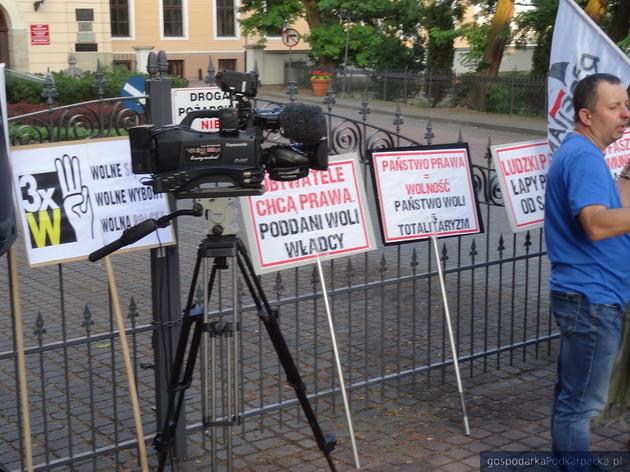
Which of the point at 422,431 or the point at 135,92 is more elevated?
the point at 135,92

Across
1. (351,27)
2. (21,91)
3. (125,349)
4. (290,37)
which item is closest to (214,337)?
(125,349)

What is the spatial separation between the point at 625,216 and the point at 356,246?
1622mm

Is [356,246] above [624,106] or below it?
below

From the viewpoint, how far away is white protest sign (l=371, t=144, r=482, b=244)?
5.09 metres

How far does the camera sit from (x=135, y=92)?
4.52 m

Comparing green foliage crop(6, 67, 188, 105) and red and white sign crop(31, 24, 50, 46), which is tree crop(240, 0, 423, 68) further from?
green foliage crop(6, 67, 188, 105)

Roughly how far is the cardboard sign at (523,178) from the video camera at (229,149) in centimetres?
205

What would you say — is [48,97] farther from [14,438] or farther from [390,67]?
[390,67]

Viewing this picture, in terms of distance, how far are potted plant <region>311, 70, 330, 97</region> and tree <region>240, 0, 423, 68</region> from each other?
8.35 feet

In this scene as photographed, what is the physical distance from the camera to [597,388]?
397cm

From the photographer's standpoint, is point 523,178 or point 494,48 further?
point 494,48

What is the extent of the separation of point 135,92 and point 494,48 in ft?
79.4

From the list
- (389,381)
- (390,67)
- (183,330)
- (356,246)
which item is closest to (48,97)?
(183,330)

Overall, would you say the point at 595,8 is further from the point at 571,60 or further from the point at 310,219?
the point at 310,219
